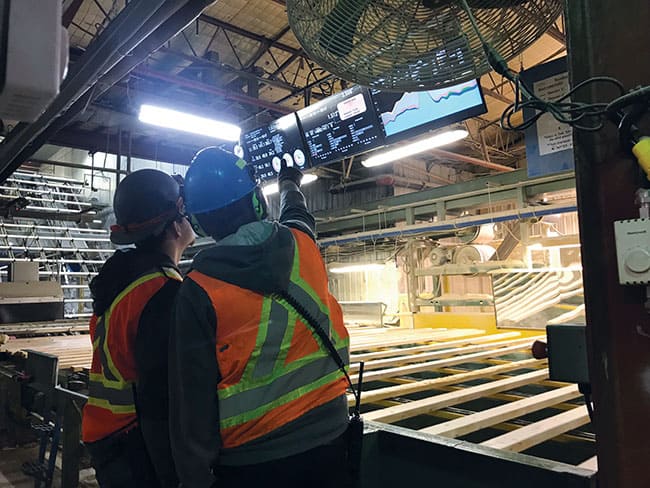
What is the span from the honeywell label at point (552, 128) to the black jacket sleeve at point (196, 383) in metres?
1.58

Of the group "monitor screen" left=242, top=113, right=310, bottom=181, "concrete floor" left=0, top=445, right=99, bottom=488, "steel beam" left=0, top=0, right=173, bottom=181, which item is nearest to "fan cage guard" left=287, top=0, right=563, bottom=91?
"steel beam" left=0, top=0, right=173, bottom=181

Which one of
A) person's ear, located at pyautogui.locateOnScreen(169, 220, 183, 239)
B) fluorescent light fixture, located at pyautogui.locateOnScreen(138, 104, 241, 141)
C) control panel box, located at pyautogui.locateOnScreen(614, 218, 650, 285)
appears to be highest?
fluorescent light fixture, located at pyautogui.locateOnScreen(138, 104, 241, 141)

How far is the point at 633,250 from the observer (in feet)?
3.56

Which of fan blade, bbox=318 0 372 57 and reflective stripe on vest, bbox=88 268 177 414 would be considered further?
reflective stripe on vest, bbox=88 268 177 414

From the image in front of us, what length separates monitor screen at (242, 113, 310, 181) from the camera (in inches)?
211

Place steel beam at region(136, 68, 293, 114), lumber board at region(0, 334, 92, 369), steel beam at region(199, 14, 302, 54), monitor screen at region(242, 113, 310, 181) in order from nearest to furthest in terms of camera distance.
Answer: lumber board at region(0, 334, 92, 369)
monitor screen at region(242, 113, 310, 181)
steel beam at region(136, 68, 293, 114)
steel beam at region(199, 14, 302, 54)

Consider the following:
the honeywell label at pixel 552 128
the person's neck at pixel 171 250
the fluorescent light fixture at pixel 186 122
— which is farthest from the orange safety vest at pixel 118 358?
the fluorescent light fixture at pixel 186 122

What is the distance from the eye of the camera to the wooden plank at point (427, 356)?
13.9 ft

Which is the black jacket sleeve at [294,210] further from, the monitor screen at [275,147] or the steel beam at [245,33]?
the steel beam at [245,33]

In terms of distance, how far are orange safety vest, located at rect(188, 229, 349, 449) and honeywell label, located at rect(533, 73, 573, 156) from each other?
134 cm

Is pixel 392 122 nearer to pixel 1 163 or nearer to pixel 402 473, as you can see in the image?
pixel 402 473

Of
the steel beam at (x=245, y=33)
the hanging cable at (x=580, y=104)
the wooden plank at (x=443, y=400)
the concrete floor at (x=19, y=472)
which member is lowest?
the concrete floor at (x=19, y=472)

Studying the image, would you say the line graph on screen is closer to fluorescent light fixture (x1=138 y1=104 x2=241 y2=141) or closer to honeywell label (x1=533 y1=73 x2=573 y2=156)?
honeywell label (x1=533 y1=73 x2=573 y2=156)

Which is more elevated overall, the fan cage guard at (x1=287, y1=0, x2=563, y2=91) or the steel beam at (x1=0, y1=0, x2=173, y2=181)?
the steel beam at (x1=0, y1=0, x2=173, y2=181)
